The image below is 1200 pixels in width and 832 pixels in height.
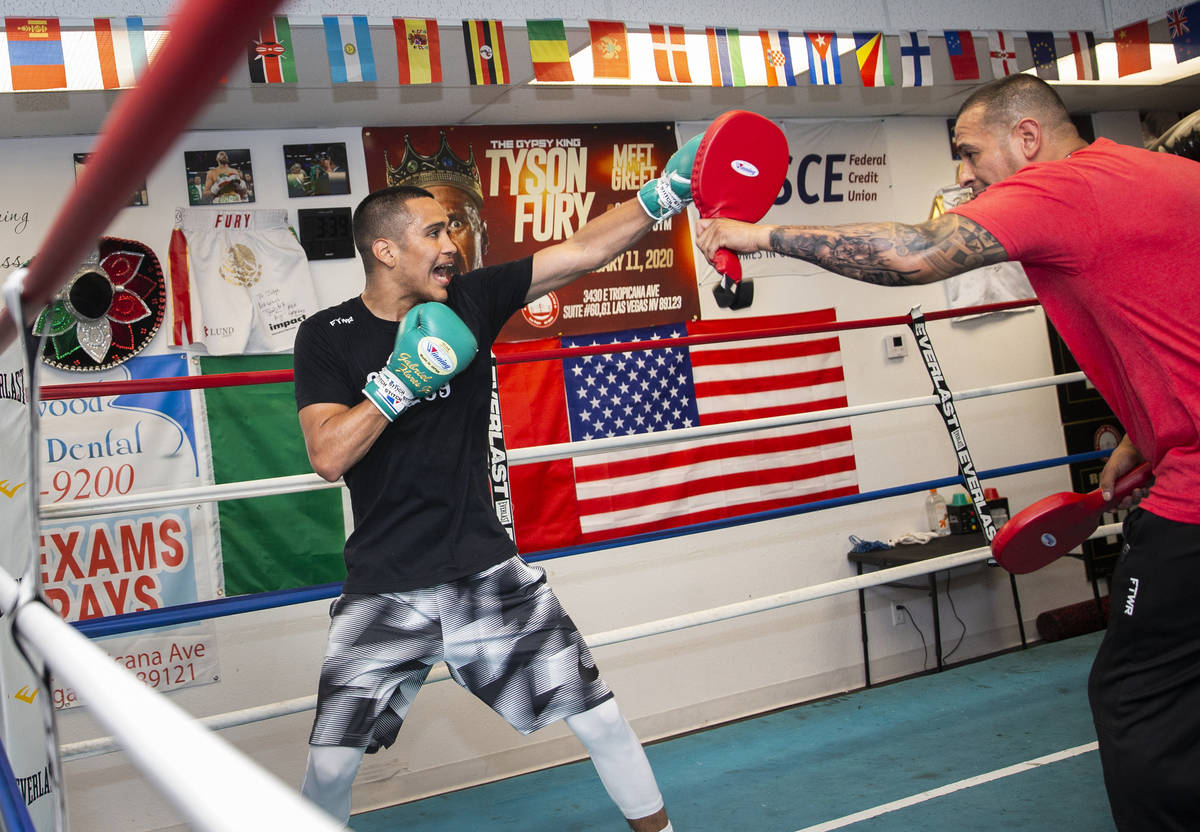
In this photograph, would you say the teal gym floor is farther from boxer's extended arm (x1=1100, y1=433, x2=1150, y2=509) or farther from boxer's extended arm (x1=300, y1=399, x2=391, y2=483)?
boxer's extended arm (x1=300, y1=399, x2=391, y2=483)

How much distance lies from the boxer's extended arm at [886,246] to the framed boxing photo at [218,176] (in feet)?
8.71

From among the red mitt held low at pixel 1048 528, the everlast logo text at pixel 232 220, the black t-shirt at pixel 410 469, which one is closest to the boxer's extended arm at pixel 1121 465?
the red mitt held low at pixel 1048 528

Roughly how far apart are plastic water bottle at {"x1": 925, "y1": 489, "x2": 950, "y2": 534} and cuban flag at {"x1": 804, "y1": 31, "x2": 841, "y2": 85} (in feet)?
6.72

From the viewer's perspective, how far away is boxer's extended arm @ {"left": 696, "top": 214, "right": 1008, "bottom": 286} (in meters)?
1.40

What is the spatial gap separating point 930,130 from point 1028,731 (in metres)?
3.24

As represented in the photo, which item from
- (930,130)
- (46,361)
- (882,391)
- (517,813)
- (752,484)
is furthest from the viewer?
(930,130)

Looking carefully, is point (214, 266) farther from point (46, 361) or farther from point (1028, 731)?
point (1028, 731)

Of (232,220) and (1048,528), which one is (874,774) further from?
(232,220)

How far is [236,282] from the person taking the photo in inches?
143

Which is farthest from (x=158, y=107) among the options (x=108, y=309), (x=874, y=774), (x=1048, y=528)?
(x=108, y=309)

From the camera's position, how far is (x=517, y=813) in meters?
2.76

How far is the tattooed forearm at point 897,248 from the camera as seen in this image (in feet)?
4.58

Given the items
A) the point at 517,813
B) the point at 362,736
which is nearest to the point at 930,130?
the point at 517,813

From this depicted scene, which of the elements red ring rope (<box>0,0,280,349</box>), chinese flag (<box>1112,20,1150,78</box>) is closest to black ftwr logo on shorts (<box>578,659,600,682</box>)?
red ring rope (<box>0,0,280,349</box>)
